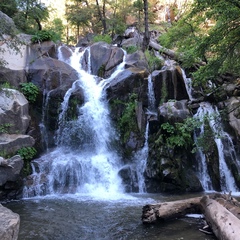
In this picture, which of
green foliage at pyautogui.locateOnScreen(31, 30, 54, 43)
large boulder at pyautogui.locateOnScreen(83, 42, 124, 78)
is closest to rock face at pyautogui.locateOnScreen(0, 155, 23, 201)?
large boulder at pyautogui.locateOnScreen(83, 42, 124, 78)

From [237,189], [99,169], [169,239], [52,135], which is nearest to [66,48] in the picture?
[52,135]

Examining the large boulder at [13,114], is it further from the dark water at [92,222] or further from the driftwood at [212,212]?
the driftwood at [212,212]

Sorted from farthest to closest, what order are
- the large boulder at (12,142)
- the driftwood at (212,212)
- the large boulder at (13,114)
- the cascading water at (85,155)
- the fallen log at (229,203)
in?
1. the large boulder at (13,114)
2. the cascading water at (85,155)
3. the large boulder at (12,142)
4. the fallen log at (229,203)
5. the driftwood at (212,212)

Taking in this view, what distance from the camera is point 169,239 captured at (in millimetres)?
5445

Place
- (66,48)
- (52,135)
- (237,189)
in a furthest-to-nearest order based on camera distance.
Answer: (66,48), (52,135), (237,189)

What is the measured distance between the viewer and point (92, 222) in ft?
22.3

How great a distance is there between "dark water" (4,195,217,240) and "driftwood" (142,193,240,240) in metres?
0.21

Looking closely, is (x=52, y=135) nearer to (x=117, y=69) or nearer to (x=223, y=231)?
(x=117, y=69)

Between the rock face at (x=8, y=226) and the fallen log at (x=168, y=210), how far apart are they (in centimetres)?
360

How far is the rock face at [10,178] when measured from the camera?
9.12 meters

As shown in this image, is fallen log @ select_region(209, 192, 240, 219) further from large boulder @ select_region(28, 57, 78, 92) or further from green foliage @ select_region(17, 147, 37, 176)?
large boulder @ select_region(28, 57, 78, 92)

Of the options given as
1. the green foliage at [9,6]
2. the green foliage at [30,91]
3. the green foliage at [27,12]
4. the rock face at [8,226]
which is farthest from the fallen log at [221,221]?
the green foliage at [9,6]

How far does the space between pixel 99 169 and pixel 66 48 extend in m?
10.4

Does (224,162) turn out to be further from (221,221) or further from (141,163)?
(221,221)
